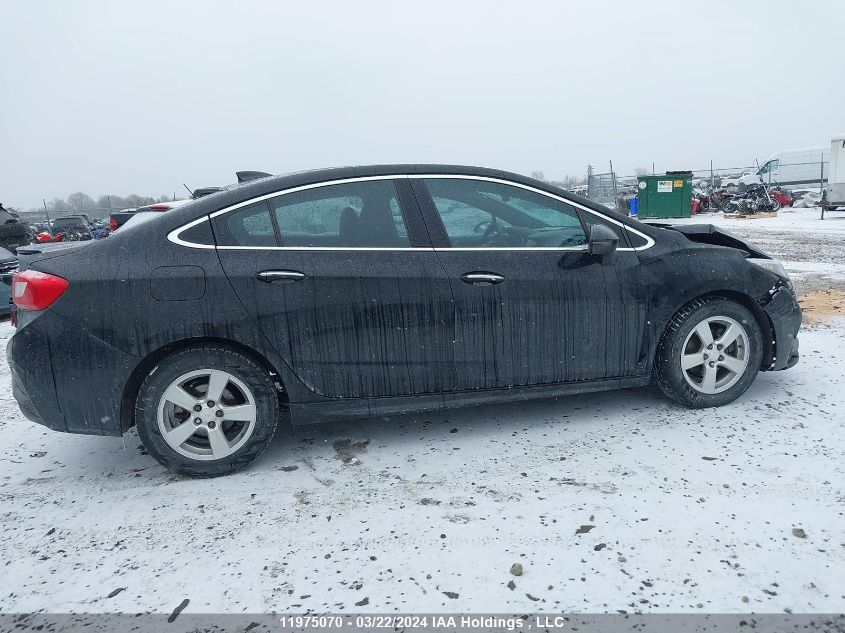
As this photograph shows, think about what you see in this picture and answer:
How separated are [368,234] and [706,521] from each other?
2.10 meters

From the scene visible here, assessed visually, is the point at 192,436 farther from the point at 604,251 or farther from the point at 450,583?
the point at 604,251

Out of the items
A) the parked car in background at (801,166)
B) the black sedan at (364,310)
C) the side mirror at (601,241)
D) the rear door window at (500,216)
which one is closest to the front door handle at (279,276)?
the black sedan at (364,310)

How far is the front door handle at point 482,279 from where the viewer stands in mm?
3271

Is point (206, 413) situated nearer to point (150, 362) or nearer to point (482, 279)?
point (150, 362)

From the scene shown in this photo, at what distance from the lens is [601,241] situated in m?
3.37

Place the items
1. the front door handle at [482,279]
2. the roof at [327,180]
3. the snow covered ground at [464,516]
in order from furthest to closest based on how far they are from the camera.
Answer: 1. the front door handle at [482,279]
2. the roof at [327,180]
3. the snow covered ground at [464,516]

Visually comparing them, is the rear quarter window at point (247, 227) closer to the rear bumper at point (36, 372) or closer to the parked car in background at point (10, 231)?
the rear bumper at point (36, 372)

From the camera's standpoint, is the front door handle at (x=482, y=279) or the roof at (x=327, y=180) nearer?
the roof at (x=327, y=180)

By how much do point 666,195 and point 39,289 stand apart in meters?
23.2

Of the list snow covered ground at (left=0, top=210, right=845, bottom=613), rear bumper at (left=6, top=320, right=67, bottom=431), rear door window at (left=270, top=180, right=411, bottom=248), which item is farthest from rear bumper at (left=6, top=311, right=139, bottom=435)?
rear door window at (left=270, top=180, right=411, bottom=248)

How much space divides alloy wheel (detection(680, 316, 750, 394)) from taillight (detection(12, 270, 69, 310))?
3389 millimetres

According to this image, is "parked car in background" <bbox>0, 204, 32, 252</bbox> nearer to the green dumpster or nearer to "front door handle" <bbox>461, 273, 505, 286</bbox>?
"front door handle" <bbox>461, 273, 505, 286</bbox>

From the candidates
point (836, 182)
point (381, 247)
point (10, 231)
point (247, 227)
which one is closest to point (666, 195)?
point (836, 182)

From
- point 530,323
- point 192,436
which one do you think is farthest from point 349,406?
point 530,323
